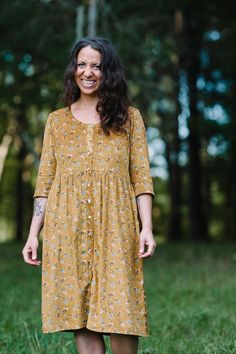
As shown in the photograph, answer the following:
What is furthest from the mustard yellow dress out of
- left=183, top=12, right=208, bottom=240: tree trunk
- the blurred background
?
left=183, top=12, right=208, bottom=240: tree trunk

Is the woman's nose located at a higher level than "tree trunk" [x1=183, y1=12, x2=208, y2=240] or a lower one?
lower

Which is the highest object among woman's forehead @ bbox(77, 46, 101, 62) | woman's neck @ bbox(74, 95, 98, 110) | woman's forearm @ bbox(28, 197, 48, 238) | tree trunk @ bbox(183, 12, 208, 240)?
tree trunk @ bbox(183, 12, 208, 240)

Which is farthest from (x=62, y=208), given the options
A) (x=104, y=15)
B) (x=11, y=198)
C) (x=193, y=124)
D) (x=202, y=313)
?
(x=11, y=198)

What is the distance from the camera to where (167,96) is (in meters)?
13.4

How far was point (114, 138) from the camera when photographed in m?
3.64

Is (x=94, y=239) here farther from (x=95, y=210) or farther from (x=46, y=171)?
(x=46, y=171)

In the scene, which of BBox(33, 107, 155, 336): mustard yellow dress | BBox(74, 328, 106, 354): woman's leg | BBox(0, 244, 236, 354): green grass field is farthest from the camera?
BBox(0, 244, 236, 354): green grass field

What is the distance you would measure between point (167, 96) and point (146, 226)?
10086mm

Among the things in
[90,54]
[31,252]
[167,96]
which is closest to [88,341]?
[31,252]

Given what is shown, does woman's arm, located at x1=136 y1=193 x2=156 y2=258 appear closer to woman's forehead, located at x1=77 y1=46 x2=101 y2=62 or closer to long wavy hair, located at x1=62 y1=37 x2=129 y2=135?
long wavy hair, located at x1=62 y1=37 x2=129 y2=135

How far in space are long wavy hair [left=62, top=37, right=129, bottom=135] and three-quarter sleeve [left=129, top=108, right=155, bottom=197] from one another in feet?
0.28

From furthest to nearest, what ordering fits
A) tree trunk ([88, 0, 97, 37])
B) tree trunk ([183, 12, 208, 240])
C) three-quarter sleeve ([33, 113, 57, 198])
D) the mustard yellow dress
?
tree trunk ([183, 12, 208, 240]), tree trunk ([88, 0, 97, 37]), three-quarter sleeve ([33, 113, 57, 198]), the mustard yellow dress

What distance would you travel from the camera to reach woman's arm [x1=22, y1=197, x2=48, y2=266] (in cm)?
362

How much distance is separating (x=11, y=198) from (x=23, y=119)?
59.4 feet
